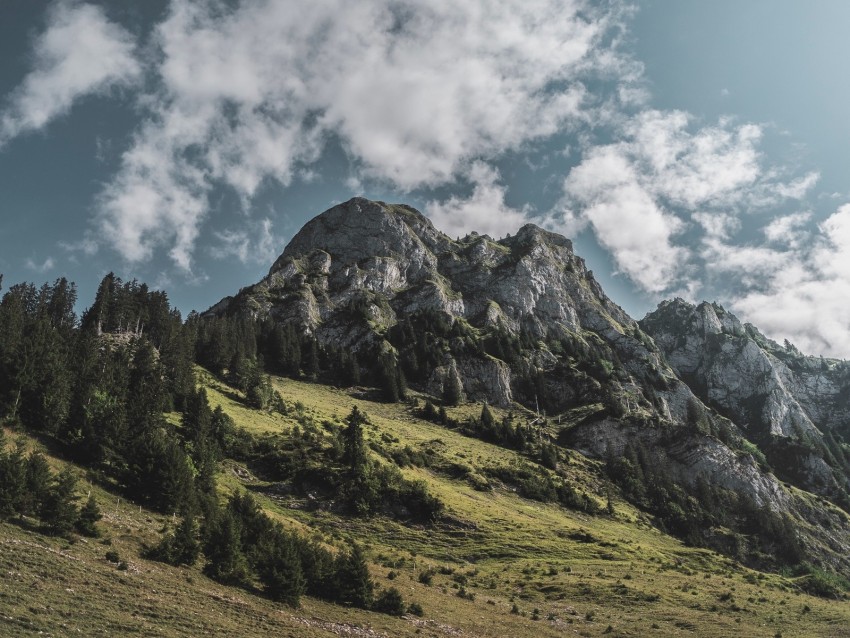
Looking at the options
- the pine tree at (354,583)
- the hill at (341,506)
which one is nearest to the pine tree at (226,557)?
the hill at (341,506)

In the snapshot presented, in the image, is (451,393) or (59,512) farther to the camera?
(451,393)

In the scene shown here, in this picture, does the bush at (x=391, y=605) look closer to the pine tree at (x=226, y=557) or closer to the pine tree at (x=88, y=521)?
the pine tree at (x=226, y=557)

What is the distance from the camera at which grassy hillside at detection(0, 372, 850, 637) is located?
2709 cm

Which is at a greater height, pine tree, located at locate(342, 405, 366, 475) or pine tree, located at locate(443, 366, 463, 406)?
pine tree, located at locate(443, 366, 463, 406)

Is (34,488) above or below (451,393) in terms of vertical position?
below

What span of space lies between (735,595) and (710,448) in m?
110

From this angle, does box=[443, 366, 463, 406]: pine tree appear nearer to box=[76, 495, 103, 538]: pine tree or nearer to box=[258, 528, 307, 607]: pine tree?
box=[258, 528, 307, 607]: pine tree

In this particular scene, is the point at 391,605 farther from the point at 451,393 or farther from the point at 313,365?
the point at 313,365

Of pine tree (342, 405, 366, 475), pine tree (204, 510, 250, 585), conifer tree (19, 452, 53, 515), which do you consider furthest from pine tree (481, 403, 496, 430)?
conifer tree (19, 452, 53, 515)

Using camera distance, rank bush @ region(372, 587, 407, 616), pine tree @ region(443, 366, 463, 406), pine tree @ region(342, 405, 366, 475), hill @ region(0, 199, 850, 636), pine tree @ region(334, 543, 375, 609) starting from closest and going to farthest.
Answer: hill @ region(0, 199, 850, 636) → bush @ region(372, 587, 407, 616) → pine tree @ region(334, 543, 375, 609) → pine tree @ region(342, 405, 366, 475) → pine tree @ region(443, 366, 463, 406)

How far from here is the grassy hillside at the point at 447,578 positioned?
27.1m

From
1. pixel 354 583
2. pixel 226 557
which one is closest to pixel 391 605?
pixel 354 583

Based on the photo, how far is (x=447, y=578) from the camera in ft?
194

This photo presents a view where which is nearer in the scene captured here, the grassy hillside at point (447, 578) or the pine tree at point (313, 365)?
the grassy hillside at point (447, 578)
